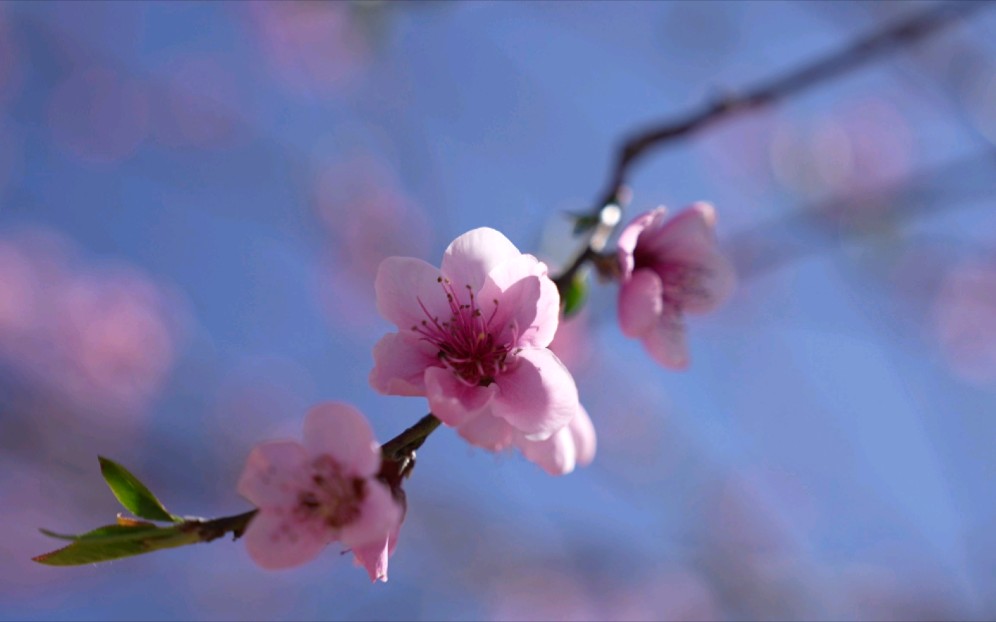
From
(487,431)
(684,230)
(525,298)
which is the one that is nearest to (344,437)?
(487,431)

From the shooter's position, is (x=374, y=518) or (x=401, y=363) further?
(x=401, y=363)

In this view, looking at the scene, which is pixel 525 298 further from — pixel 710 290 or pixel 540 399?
pixel 710 290

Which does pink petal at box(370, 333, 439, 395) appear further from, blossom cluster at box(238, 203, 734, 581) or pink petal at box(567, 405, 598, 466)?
pink petal at box(567, 405, 598, 466)

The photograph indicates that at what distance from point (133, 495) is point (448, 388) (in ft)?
1.13

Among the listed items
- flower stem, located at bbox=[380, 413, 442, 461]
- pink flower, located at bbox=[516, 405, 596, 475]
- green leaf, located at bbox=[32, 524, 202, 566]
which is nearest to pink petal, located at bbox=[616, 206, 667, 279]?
pink flower, located at bbox=[516, 405, 596, 475]

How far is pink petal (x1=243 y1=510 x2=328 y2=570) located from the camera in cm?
76

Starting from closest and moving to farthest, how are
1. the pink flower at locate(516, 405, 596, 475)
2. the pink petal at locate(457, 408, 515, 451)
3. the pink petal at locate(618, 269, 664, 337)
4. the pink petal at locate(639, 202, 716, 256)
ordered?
the pink petal at locate(457, 408, 515, 451)
the pink flower at locate(516, 405, 596, 475)
the pink petal at locate(618, 269, 664, 337)
the pink petal at locate(639, 202, 716, 256)

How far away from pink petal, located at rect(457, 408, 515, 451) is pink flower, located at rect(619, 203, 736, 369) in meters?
0.34

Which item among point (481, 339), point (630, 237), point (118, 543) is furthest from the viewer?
point (630, 237)

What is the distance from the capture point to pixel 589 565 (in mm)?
4355

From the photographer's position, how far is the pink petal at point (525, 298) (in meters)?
0.90

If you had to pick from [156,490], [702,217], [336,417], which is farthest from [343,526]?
[156,490]

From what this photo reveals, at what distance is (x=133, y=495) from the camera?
768mm

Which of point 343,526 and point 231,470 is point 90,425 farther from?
point 343,526
